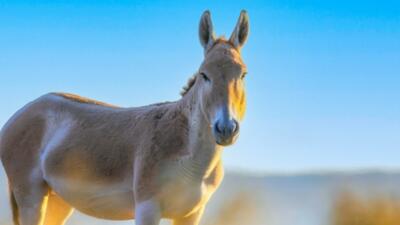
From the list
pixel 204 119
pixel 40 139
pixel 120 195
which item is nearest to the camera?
pixel 204 119

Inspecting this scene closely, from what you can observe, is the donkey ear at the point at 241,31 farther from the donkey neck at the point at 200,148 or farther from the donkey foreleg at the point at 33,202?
the donkey foreleg at the point at 33,202

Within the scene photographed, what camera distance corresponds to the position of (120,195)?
7.36m

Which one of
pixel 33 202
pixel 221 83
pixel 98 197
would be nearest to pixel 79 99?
pixel 33 202

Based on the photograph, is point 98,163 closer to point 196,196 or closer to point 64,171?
point 64,171

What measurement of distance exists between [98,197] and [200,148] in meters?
1.31

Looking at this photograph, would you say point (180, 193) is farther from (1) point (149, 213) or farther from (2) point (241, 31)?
(2) point (241, 31)

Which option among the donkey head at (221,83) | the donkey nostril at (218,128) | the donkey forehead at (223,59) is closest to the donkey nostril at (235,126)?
the donkey head at (221,83)

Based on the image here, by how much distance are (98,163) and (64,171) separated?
1.80ft

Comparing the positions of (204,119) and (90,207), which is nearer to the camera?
(204,119)

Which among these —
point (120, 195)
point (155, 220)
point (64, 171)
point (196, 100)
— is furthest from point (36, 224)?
point (196, 100)

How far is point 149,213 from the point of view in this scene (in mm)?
6844

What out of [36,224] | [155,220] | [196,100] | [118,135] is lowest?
[36,224]

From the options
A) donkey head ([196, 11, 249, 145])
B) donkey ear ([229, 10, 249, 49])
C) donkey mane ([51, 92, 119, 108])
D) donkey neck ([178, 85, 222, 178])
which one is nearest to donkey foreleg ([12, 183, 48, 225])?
donkey mane ([51, 92, 119, 108])

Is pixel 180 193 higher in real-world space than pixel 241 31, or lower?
lower
